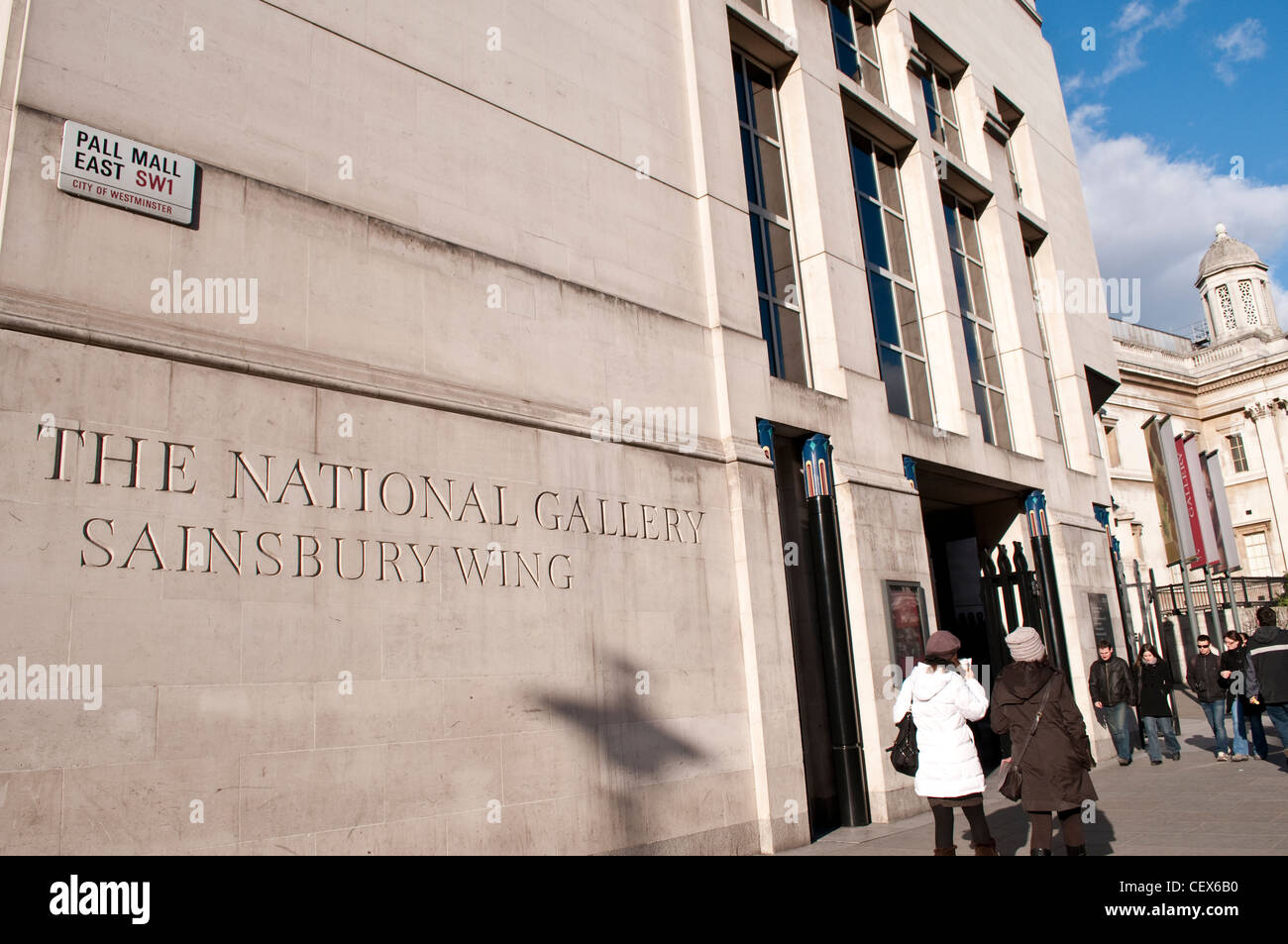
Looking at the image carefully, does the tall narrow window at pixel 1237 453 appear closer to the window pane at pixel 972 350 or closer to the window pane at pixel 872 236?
the window pane at pixel 972 350

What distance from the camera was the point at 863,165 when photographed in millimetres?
16656

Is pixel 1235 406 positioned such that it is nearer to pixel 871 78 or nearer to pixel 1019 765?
pixel 871 78

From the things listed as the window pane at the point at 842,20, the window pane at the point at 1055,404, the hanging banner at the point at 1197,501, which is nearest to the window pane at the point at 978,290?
the window pane at the point at 1055,404

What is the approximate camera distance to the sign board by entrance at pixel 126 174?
22.0 ft

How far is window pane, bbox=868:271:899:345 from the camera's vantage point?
1571 centimetres

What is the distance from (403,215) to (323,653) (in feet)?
13.7

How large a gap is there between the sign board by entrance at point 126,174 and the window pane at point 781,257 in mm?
8364

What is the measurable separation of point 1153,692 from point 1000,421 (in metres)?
6.00

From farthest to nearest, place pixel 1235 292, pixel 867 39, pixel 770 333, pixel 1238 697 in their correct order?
pixel 1235 292 → pixel 867 39 → pixel 1238 697 → pixel 770 333

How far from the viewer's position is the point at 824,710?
12.2 meters

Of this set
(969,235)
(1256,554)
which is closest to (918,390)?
(969,235)
